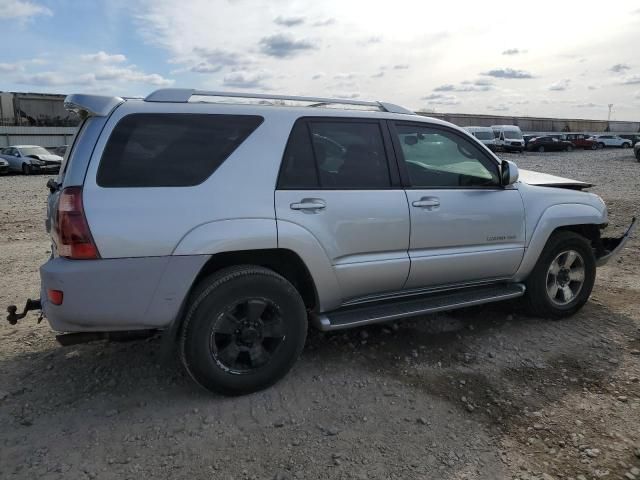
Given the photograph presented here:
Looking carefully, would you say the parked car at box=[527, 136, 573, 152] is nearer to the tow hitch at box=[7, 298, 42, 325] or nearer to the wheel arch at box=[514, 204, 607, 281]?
the wheel arch at box=[514, 204, 607, 281]

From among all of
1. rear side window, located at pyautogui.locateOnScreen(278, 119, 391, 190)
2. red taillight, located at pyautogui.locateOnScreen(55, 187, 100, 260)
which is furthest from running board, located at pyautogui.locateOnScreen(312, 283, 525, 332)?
red taillight, located at pyautogui.locateOnScreen(55, 187, 100, 260)

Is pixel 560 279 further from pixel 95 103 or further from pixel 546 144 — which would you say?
pixel 546 144

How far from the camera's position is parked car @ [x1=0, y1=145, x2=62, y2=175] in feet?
83.2

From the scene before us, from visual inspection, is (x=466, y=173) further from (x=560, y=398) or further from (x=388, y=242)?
(x=560, y=398)

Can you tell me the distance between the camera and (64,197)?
9.80 ft

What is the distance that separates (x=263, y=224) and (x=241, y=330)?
0.71 metres

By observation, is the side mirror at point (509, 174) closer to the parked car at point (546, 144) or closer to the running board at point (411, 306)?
the running board at point (411, 306)

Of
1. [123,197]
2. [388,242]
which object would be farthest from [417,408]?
[123,197]

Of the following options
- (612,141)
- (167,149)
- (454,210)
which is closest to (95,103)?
(167,149)

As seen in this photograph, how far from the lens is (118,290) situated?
3.04 m

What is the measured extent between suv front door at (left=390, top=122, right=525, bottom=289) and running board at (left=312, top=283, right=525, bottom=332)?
0.38 ft

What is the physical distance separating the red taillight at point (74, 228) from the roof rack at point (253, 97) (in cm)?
81

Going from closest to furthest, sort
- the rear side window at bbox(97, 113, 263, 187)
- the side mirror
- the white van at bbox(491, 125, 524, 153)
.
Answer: the rear side window at bbox(97, 113, 263, 187) < the side mirror < the white van at bbox(491, 125, 524, 153)

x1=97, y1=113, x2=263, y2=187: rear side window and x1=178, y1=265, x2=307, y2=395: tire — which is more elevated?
x1=97, y1=113, x2=263, y2=187: rear side window
